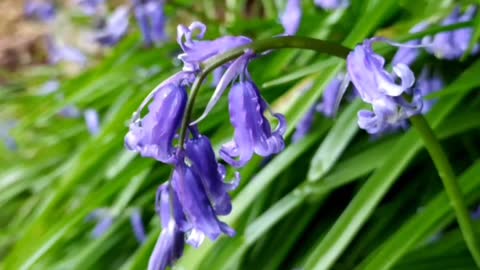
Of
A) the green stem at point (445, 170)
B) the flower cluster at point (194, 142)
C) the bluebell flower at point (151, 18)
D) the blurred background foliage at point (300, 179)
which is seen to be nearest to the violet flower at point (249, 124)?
the flower cluster at point (194, 142)

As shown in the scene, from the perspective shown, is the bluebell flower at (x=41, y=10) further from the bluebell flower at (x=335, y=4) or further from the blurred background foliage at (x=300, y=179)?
the bluebell flower at (x=335, y=4)

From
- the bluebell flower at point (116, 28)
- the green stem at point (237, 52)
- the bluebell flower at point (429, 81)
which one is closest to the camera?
the green stem at point (237, 52)

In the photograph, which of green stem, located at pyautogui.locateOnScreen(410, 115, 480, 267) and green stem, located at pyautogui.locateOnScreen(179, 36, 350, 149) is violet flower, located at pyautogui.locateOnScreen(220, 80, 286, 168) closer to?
green stem, located at pyautogui.locateOnScreen(179, 36, 350, 149)

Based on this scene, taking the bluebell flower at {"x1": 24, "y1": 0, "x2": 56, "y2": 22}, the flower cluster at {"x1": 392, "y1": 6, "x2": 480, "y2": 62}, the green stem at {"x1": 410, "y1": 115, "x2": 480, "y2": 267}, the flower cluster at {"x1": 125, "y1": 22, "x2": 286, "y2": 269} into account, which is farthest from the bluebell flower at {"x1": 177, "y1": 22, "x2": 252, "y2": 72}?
the bluebell flower at {"x1": 24, "y1": 0, "x2": 56, "y2": 22}

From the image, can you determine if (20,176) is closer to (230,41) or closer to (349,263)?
(349,263)

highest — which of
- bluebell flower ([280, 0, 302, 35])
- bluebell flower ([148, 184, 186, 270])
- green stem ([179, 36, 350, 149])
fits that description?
bluebell flower ([280, 0, 302, 35])

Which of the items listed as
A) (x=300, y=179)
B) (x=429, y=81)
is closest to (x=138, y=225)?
(x=300, y=179)
